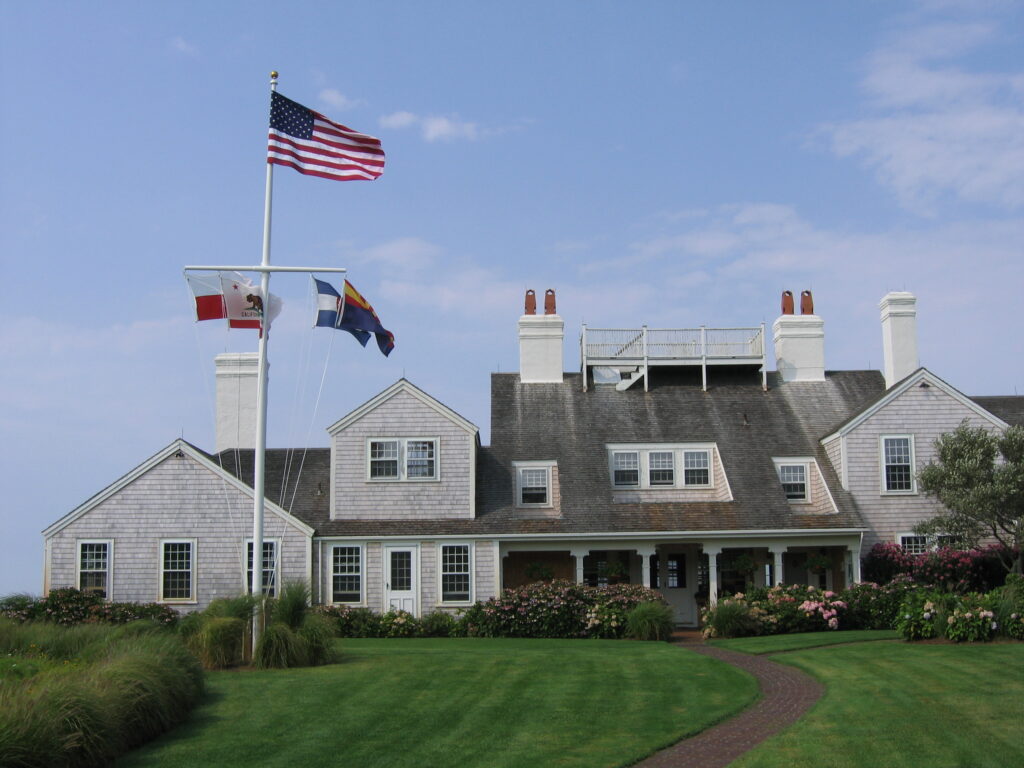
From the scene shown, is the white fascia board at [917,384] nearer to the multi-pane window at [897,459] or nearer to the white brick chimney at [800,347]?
the multi-pane window at [897,459]

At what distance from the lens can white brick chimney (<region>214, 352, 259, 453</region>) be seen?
112 ft

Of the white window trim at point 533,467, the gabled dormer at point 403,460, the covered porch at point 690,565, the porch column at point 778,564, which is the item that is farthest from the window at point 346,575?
the porch column at point 778,564

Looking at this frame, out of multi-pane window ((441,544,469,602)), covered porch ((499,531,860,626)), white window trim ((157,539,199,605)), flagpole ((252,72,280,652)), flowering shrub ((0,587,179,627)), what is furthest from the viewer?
covered porch ((499,531,860,626))

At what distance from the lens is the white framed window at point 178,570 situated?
2877 cm

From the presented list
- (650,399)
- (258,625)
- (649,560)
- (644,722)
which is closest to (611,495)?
(649,560)

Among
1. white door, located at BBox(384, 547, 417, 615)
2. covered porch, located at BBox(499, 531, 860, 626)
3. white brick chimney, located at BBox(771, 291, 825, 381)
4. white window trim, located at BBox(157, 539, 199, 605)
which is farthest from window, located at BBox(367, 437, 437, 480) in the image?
white brick chimney, located at BBox(771, 291, 825, 381)

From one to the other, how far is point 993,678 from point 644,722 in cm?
615

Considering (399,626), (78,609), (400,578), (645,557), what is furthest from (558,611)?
(78,609)

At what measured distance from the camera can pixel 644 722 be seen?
13.9 metres

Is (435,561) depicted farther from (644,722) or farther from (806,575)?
(644,722)

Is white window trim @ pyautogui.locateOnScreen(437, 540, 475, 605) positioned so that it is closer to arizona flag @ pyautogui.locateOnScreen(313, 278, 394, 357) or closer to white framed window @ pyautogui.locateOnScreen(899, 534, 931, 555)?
arizona flag @ pyautogui.locateOnScreen(313, 278, 394, 357)

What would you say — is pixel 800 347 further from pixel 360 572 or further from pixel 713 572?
pixel 360 572

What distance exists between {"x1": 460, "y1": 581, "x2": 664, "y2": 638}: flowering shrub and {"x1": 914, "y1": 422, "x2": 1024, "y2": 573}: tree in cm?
738

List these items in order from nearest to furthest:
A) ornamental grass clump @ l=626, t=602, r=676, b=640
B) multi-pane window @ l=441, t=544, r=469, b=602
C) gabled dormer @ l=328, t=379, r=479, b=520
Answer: ornamental grass clump @ l=626, t=602, r=676, b=640 → multi-pane window @ l=441, t=544, r=469, b=602 → gabled dormer @ l=328, t=379, r=479, b=520
